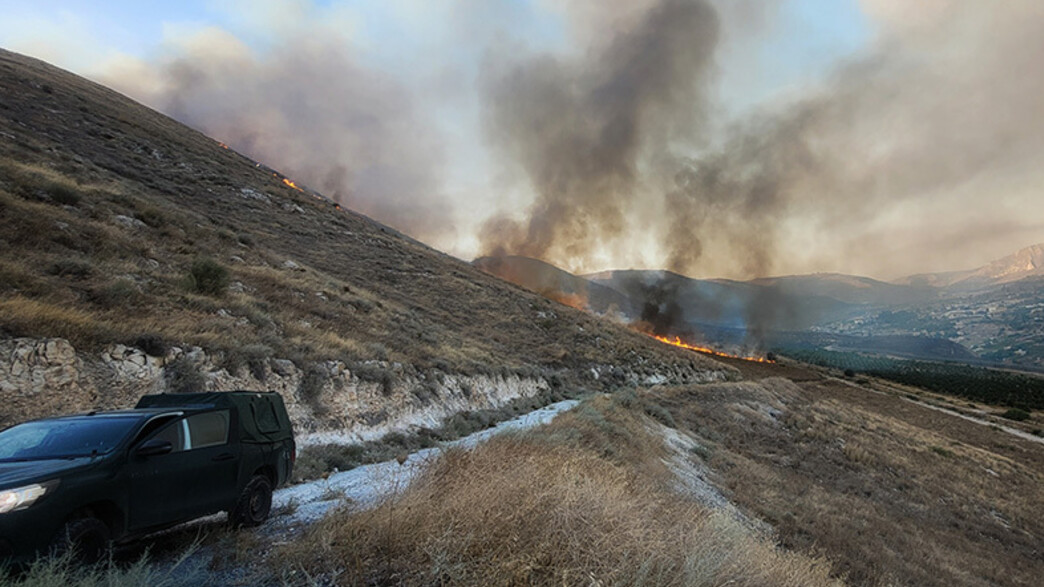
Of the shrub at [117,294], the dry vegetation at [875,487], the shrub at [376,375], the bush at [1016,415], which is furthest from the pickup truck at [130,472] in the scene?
the bush at [1016,415]

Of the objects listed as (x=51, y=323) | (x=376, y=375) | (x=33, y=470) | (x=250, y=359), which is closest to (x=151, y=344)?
(x=51, y=323)

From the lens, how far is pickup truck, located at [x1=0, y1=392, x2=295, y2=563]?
4.62 meters

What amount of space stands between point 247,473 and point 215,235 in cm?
2559

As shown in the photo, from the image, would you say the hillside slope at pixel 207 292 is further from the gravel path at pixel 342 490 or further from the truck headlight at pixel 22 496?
the truck headlight at pixel 22 496

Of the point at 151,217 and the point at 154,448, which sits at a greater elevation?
the point at 151,217

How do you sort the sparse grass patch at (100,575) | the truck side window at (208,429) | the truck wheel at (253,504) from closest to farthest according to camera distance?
the sparse grass patch at (100,575)
the truck side window at (208,429)
the truck wheel at (253,504)

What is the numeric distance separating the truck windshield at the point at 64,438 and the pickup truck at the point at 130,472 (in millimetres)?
12

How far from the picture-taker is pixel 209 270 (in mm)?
19094

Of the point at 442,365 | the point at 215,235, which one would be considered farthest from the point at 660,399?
the point at 215,235

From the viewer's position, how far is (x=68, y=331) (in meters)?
10.9

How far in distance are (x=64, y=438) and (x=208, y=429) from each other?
5.00 feet

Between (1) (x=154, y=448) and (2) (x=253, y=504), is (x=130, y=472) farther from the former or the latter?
(2) (x=253, y=504)

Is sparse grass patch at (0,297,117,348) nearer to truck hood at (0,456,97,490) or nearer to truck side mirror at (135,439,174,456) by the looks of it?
truck hood at (0,456,97,490)

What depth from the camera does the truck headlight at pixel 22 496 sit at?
14.4ft
